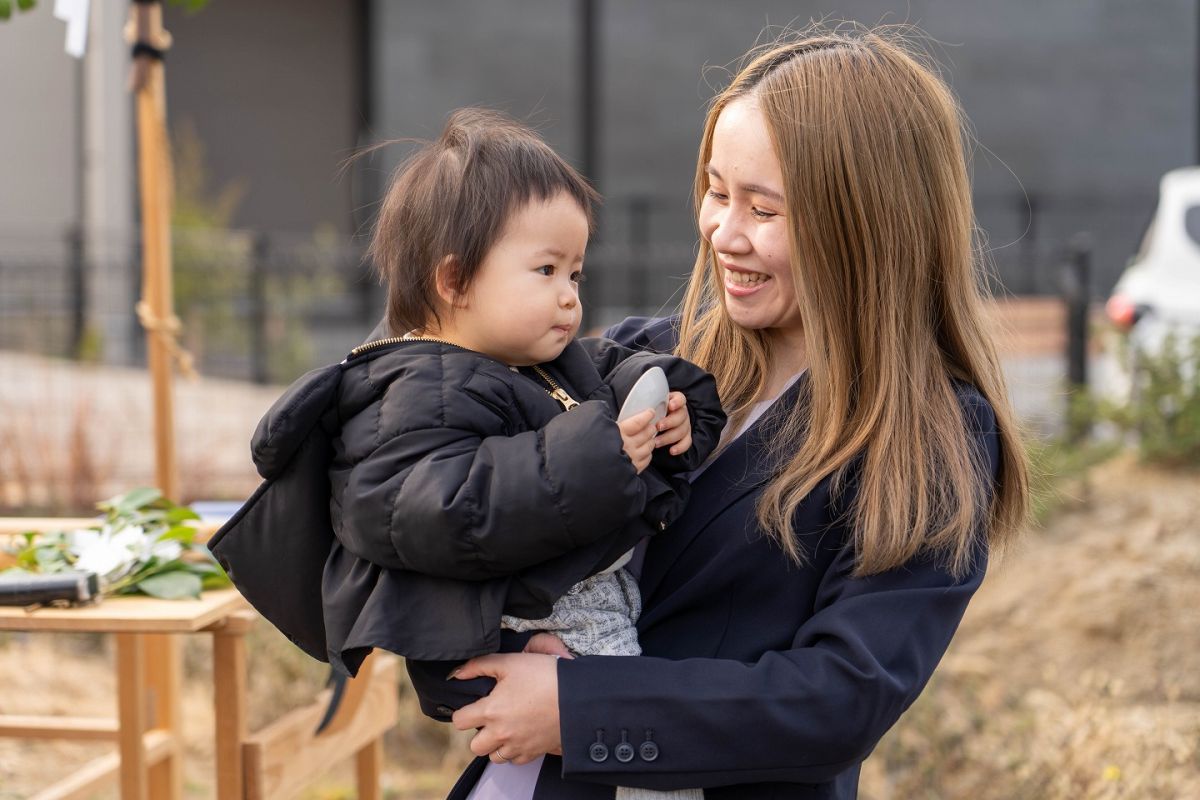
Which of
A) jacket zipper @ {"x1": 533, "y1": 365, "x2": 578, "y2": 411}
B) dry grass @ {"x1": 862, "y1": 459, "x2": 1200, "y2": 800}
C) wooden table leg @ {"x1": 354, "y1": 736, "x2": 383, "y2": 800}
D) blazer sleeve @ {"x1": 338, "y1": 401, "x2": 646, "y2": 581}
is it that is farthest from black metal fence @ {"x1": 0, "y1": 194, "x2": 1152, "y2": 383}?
blazer sleeve @ {"x1": 338, "y1": 401, "x2": 646, "y2": 581}

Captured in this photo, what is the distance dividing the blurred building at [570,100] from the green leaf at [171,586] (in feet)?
35.0

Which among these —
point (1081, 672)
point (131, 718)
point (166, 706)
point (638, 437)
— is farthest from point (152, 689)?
point (1081, 672)

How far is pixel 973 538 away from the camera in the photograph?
6.31 feet

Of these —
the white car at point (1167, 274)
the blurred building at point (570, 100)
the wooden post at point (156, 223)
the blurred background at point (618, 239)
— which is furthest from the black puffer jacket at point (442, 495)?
the blurred building at point (570, 100)

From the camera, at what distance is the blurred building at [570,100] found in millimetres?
13656

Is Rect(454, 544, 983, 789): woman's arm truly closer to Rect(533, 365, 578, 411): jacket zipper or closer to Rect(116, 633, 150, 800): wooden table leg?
Rect(533, 365, 578, 411): jacket zipper

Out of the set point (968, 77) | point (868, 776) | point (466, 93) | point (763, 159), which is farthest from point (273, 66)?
point (763, 159)

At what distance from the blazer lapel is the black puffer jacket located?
0.38ft

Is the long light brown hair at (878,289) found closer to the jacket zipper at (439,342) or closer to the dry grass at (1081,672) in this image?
the jacket zipper at (439,342)

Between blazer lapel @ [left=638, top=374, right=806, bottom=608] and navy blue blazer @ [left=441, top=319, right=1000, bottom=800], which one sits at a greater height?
blazer lapel @ [left=638, top=374, right=806, bottom=608]

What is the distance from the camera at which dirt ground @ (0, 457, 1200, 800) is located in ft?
12.7

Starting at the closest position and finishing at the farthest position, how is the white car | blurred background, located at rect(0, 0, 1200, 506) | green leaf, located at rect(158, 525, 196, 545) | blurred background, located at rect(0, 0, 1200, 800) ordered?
green leaf, located at rect(158, 525, 196, 545) → blurred background, located at rect(0, 0, 1200, 800) → the white car → blurred background, located at rect(0, 0, 1200, 506)

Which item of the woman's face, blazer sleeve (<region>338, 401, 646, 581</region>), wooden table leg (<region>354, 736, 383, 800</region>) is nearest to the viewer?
blazer sleeve (<region>338, 401, 646, 581</region>)

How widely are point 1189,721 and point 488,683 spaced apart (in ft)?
9.82
